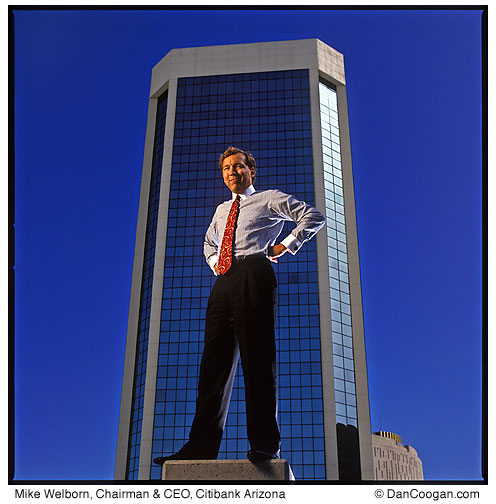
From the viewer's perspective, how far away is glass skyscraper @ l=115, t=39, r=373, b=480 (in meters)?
50.2

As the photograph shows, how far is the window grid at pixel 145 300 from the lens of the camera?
52562 mm

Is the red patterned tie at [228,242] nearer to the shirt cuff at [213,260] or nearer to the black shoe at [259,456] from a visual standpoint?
the shirt cuff at [213,260]

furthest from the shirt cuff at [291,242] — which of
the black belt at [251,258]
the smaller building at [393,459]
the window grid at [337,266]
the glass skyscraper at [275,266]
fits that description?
the smaller building at [393,459]

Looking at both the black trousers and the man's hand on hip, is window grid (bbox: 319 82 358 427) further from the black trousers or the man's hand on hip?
the black trousers

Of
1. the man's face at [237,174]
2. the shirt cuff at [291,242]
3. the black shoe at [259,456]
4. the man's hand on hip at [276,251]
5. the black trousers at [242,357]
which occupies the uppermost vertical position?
the man's face at [237,174]

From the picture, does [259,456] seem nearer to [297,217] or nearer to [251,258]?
[251,258]

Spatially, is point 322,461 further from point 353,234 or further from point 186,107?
point 186,107

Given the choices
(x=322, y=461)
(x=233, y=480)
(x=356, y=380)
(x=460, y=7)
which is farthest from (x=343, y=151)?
A: (x=233, y=480)

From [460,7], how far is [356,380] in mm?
42843

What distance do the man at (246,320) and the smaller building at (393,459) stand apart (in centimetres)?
8009

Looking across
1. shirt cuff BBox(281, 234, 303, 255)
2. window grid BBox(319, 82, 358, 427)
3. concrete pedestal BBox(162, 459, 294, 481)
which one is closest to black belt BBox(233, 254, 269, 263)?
shirt cuff BBox(281, 234, 303, 255)

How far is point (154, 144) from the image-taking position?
64.8 m

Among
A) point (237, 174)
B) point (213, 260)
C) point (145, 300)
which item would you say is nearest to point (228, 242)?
point (213, 260)

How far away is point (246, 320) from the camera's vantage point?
11633mm
